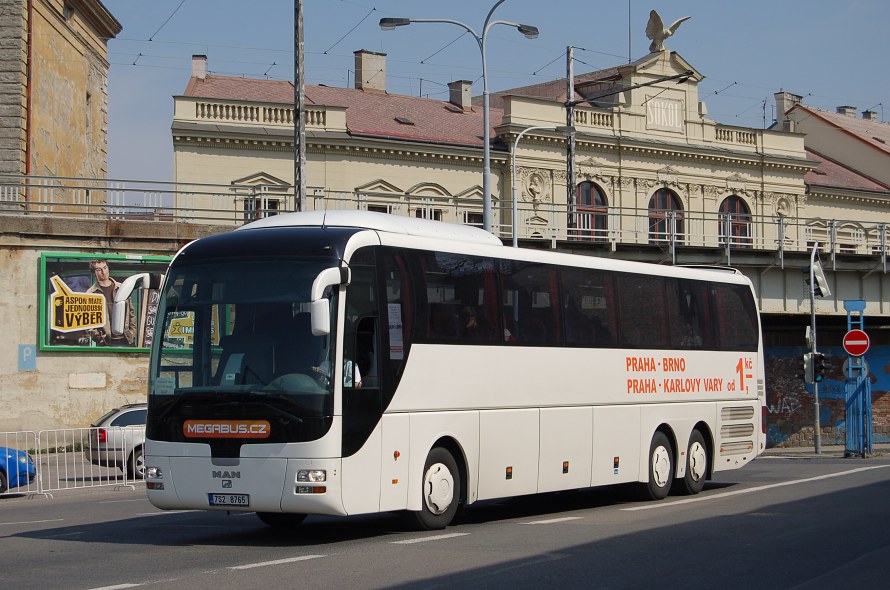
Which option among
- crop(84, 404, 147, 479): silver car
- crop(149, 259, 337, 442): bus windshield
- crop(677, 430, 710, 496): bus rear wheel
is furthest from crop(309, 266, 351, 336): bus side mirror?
crop(84, 404, 147, 479): silver car

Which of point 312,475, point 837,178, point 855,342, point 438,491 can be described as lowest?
point 438,491

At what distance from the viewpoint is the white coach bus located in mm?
12185

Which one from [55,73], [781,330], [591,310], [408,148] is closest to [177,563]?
[591,310]

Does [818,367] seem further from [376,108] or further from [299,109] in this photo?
[376,108]

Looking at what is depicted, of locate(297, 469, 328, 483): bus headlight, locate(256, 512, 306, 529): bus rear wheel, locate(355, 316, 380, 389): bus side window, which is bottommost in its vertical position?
locate(256, 512, 306, 529): bus rear wheel

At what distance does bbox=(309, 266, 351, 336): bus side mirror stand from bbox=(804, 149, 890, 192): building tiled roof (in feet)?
214

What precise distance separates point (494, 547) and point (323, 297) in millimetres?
2889

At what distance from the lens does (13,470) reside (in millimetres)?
21484

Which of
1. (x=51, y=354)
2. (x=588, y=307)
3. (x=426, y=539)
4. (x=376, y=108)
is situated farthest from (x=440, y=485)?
(x=376, y=108)

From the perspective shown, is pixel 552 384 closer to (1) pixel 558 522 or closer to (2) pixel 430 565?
(1) pixel 558 522

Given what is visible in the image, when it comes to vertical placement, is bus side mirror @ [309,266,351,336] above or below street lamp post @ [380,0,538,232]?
below

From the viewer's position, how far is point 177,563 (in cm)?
1107

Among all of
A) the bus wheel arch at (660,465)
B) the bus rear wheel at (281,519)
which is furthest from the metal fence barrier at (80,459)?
the bus wheel arch at (660,465)

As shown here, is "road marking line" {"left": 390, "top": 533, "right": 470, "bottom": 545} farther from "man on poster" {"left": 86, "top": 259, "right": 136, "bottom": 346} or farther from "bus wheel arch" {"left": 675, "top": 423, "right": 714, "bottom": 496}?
"man on poster" {"left": 86, "top": 259, "right": 136, "bottom": 346}
